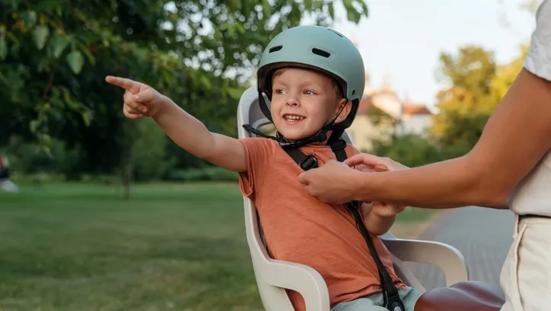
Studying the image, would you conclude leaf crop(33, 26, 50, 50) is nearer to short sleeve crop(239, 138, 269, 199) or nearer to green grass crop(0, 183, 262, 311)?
green grass crop(0, 183, 262, 311)

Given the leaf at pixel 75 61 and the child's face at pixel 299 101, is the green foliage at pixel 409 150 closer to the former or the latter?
the leaf at pixel 75 61

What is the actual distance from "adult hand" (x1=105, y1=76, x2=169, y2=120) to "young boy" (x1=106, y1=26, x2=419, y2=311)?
74 millimetres

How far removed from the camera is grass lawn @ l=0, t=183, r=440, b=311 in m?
7.93

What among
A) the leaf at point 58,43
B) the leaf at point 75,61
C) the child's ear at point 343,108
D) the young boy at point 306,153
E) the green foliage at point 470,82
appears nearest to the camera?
the young boy at point 306,153

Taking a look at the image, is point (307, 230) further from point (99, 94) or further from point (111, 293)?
point (99, 94)

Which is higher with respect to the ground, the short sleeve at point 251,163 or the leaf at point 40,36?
the leaf at point 40,36

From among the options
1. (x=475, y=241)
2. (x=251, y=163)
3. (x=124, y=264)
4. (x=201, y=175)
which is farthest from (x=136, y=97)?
(x=201, y=175)

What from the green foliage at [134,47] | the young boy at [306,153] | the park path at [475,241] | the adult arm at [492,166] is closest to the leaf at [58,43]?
the green foliage at [134,47]

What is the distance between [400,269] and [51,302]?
5.28m

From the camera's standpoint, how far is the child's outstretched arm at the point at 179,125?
2.45m

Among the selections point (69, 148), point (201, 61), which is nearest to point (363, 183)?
point (201, 61)

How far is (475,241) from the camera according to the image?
1366 centimetres

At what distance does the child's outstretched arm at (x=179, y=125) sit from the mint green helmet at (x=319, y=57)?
35 centimetres

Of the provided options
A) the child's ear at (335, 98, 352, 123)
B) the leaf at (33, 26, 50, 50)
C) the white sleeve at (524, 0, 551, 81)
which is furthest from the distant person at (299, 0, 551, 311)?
the leaf at (33, 26, 50, 50)
